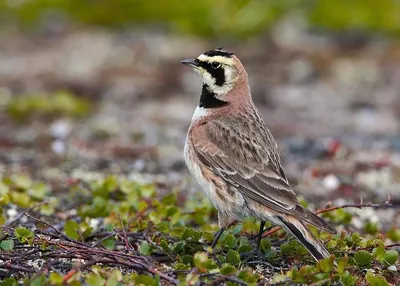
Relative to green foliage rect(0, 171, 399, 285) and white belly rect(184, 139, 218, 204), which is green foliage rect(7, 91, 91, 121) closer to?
green foliage rect(0, 171, 399, 285)

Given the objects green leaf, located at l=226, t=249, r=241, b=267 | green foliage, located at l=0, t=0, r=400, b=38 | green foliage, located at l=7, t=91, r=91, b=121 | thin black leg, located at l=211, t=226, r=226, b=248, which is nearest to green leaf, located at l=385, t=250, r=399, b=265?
green leaf, located at l=226, t=249, r=241, b=267

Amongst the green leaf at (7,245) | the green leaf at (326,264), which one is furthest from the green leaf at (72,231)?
the green leaf at (326,264)

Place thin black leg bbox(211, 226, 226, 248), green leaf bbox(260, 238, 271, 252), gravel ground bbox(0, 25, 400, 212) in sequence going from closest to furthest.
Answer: thin black leg bbox(211, 226, 226, 248) → green leaf bbox(260, 238, 271, 252) → gravel ground bbox(0, 25, 400, 212)

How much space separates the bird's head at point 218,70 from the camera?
7.86 m

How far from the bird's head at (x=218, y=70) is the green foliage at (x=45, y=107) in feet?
20.5

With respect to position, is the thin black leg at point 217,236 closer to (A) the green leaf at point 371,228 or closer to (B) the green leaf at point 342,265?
(B) the green leaf at point 342,265

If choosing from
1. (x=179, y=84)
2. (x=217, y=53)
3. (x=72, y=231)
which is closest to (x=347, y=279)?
(x=72, y=231)

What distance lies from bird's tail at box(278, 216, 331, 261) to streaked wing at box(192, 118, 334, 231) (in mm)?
94

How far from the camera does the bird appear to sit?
679 centimetres

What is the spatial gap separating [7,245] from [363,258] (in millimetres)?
2811

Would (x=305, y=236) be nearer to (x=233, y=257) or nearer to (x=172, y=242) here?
(x=233, y=257)

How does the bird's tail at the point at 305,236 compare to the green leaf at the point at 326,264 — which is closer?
the green leaf at the point at 326,264

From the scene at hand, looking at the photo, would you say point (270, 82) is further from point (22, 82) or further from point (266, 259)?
point (266, 259)

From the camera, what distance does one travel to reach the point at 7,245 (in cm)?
648
